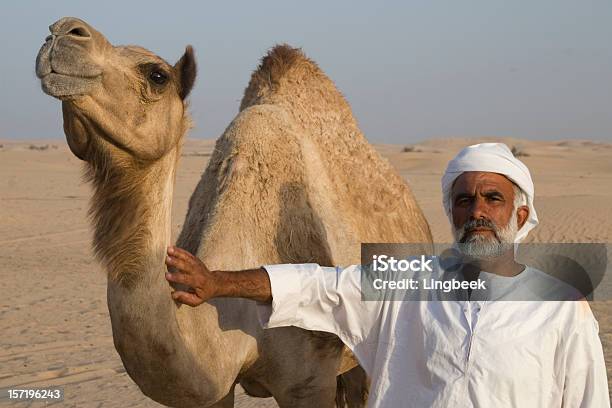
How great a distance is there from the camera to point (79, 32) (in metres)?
2.63

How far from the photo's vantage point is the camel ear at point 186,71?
10.4 ft

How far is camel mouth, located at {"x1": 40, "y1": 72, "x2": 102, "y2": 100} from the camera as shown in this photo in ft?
8.22

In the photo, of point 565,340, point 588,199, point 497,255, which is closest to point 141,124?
point 497,255

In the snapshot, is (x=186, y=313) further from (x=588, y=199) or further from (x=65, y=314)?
(x=588, y=199)

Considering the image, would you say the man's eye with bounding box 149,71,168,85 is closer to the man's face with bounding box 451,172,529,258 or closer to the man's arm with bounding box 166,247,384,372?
the man's arm with bounding box 166,247,384,372

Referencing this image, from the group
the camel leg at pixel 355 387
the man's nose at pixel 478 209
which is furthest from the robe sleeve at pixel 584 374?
the camel leg at pixel 355 387

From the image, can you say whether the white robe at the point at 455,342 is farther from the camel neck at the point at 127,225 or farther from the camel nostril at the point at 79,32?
the camel nostril at the point at 79,32

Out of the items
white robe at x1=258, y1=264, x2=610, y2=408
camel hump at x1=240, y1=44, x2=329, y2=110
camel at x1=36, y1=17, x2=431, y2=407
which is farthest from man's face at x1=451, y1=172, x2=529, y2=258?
camel hump at x1=240, y1=44, x2=329, y2=110

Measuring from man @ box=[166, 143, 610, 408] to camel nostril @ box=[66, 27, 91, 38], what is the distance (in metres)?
0.75

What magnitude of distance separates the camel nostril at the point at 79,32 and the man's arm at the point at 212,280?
2.41ft

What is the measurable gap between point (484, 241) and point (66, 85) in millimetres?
1438

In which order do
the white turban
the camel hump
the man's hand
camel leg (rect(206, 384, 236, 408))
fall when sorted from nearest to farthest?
the man's hand → the white turban → camel leg (rect(206, 384, 236, 408)) → the camel hump

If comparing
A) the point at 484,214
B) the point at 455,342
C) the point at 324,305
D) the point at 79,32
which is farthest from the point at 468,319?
the point at 79,32

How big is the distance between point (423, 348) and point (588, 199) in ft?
70.1
